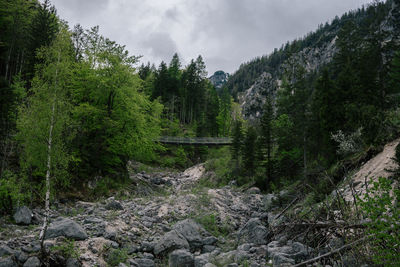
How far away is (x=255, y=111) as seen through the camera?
395 feet

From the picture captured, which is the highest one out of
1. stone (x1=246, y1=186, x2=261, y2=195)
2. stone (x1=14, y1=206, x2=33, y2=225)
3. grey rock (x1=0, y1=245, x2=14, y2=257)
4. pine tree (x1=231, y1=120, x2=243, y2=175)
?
pine tree (x1=231, y1=120, x2=243, y2=175)

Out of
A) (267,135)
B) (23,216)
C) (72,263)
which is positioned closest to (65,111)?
(23,216)

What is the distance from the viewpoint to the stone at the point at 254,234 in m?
8.20

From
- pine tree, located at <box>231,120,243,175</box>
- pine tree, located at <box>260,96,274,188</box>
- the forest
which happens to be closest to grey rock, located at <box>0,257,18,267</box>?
the forest

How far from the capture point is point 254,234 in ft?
28.5

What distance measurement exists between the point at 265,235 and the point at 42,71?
11.6 m

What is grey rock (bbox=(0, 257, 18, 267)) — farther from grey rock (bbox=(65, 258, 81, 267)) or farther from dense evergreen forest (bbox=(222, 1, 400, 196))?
dense evergreen forest (bbox=(222, 1, 400, 196))

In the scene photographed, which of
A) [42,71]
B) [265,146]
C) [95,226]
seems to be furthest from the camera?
[265,146]

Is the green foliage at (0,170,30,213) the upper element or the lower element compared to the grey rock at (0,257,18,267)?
upper

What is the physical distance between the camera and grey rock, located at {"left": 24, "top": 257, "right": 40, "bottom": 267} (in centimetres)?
608

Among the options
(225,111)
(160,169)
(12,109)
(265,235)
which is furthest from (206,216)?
(225,111)

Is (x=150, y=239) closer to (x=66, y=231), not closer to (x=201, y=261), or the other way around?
(x=201, y=261)

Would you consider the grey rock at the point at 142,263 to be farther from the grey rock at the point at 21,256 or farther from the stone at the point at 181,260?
the grey rock at the point at 21,256

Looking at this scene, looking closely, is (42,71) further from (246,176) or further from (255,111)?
(255,111)
